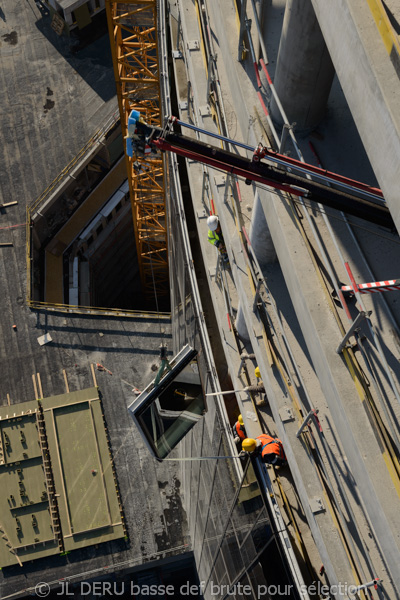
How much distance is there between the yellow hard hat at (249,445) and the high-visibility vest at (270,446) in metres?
0.36

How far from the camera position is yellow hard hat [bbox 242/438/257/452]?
2103 centimetres

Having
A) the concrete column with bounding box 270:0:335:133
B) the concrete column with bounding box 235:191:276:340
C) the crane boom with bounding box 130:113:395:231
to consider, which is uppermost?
the concrete column with bounding box 270:0:335:133

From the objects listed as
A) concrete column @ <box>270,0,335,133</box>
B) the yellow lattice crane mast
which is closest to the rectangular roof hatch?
concrete column @ <box>270,0,335,133</box>

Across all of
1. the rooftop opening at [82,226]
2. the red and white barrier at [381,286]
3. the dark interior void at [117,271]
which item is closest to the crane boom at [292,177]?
the red and white barrier at [381,286]

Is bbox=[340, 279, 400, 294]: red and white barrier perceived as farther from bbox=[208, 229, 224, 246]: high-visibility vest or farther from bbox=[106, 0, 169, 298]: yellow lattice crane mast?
bbox=[106, 0, 169, 298]: yellow lattice crane mast

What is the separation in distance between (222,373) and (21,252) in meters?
22.2

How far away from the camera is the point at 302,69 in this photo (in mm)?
16438

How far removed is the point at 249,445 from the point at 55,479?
19.6 metres

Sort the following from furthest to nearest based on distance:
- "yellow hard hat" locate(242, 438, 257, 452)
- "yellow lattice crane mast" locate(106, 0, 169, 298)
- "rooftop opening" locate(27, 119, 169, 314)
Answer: "rooftop opening" locate(27, 119, 169, 314), "yellow lattice crane mast" locate(106, 0, 169, 298), "yellow hard hat" locate(242, 438, 257, 452)

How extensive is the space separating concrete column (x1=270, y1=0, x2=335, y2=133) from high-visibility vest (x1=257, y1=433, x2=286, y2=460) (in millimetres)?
10482

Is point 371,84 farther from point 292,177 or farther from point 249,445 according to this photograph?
point 249,445

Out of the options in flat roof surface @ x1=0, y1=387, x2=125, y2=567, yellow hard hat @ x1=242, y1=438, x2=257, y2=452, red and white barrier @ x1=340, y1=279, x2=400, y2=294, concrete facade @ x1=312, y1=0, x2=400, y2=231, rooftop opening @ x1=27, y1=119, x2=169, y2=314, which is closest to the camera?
concrete facade @ x1=312, y1=0, x2=400, y2=231

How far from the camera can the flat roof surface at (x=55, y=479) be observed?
35.6m

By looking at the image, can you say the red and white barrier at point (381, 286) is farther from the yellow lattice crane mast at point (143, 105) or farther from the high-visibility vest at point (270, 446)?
the yellow lattice crane mast at point (143, 105)
